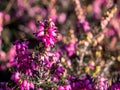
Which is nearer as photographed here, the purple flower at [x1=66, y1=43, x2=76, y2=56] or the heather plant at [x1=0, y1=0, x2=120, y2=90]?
the heather plant at [x1=0, y1=0, x2=120, y2=90]

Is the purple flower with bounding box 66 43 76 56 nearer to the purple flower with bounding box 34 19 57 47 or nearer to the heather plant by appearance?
the heather plant

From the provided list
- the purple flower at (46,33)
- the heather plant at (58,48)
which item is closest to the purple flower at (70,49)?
the heather plant at (58,48)

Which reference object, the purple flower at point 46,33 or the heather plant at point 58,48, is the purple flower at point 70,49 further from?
the purple flower at point 46,33

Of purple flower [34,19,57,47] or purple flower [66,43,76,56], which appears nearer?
purple flower [34,19,57,47]

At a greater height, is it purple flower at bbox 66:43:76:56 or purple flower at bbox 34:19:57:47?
purple flower at bbox 66:43:76:56

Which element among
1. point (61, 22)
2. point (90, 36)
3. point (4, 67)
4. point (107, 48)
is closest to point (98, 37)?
point (90, 36)

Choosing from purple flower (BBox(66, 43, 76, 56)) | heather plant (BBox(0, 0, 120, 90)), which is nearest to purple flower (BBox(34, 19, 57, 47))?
heather plant (BBox(0, 0, 120, 90))

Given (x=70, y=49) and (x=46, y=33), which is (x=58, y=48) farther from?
(x=46, y=33)

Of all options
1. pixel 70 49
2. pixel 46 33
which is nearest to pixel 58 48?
pixel 70 49
